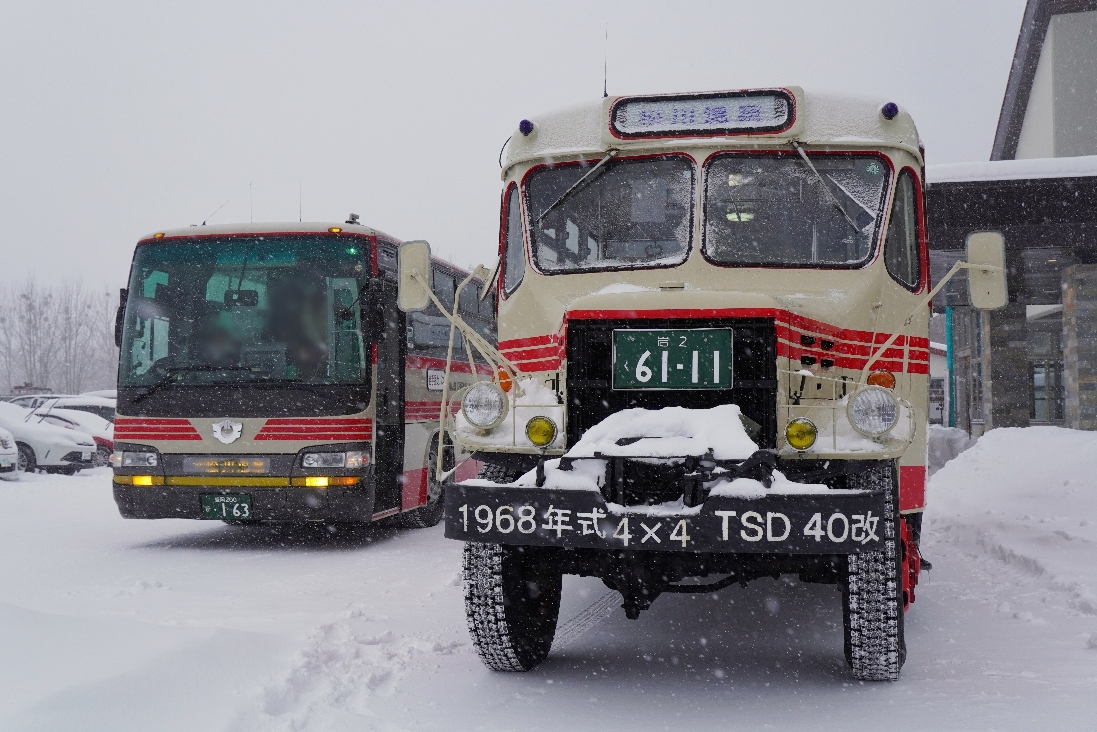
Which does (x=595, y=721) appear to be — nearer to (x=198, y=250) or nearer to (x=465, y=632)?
(x=465, y=632)

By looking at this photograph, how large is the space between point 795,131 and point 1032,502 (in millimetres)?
6601

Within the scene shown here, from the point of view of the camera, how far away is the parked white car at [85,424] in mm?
21753

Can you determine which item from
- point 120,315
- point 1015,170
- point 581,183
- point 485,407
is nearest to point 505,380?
point 485,407

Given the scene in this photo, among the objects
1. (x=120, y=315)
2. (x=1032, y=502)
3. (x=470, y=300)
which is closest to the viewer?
(x=120, y=315)

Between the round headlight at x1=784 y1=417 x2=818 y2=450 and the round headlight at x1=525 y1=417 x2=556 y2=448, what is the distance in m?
1.12

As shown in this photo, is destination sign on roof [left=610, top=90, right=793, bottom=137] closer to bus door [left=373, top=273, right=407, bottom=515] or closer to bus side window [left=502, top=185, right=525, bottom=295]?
bus side window [left=502, top=185, right=525, bottom=295]

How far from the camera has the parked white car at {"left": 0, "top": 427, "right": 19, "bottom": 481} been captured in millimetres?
18094

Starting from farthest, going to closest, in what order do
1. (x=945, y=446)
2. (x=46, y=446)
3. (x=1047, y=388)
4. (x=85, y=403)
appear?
(x=1047, y=388) → (x=85, y=403) → (x=945, y=446) → (x=46, y=446)

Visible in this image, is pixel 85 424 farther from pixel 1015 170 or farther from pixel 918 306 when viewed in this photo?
pixel 918 306

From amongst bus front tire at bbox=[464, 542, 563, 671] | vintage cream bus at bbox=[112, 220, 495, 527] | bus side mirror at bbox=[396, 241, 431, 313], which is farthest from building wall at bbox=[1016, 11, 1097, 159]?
bus front tire at bbox=[464, 542, 563, 671]

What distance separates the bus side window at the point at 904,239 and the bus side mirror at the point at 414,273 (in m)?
2.69

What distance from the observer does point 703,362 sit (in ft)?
16.9

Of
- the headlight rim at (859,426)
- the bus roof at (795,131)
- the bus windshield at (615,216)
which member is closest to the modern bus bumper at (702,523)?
the headlight rim at (859,426)

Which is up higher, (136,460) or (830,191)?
(830,191)
